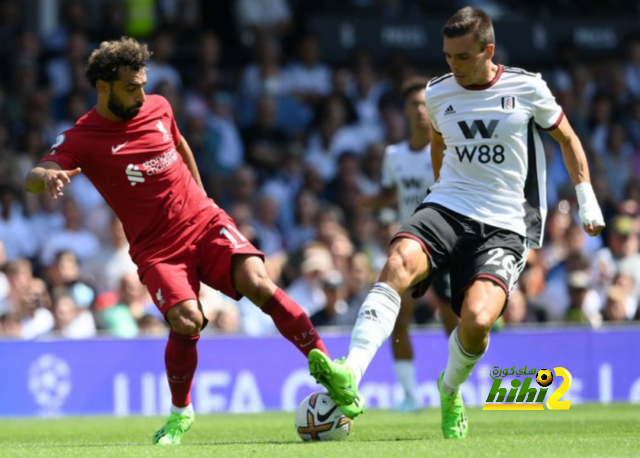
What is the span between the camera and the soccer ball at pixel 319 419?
285 inches

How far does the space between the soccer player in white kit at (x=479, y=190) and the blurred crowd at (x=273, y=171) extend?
18.8 feet

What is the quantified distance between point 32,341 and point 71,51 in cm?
473

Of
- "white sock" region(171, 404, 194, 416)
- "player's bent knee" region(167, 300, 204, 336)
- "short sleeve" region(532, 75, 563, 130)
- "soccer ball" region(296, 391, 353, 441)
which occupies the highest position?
"short sleeve" region(532, 75, 563, 130)

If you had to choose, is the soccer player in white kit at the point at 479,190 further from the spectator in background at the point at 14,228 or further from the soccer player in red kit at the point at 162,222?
the spectator in background at the point at 14,228

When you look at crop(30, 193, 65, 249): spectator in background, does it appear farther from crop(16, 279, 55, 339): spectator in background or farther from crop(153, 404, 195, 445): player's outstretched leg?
crop(153, 404, 195, 445): player's outstretched leg

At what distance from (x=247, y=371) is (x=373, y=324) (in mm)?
5886

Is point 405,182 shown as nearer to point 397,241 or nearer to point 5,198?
point 397,241

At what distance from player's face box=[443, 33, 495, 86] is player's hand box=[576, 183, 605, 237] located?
0.91 meters

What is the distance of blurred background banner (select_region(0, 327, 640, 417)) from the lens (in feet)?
39.8

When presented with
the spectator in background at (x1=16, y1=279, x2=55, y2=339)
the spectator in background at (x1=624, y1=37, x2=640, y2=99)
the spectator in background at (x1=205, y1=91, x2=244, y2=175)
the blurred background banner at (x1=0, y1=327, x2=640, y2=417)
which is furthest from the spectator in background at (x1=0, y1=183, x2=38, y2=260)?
the spectator in background at (x1=624, y1=37, x2=640, y2=99)

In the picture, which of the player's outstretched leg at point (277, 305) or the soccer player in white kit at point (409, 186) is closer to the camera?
the player's outstretched leg at point (277, 305)

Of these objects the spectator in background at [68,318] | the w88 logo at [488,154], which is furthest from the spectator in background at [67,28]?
the w88 logo at [488,154]

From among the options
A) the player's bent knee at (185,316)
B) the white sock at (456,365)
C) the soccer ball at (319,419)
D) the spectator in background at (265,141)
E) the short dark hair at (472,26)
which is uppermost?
the short dark hair at (472,26)

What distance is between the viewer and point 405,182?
11.0 meters
